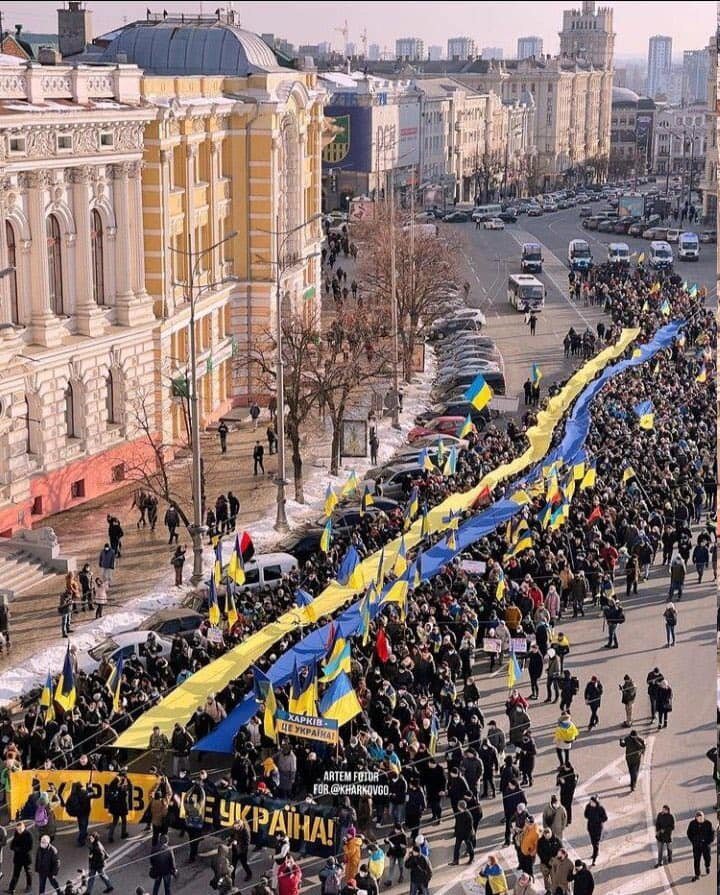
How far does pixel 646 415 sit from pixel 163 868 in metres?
24.9

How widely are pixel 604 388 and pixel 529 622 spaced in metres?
20.8

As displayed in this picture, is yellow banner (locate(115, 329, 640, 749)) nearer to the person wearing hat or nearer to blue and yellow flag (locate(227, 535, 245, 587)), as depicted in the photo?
blue and yellow flag (locate(227, 535, 245, 587))

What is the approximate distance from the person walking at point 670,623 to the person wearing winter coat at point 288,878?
1219cm

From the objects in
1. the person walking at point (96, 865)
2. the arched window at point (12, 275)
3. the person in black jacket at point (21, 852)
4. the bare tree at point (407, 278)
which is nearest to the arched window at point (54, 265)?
the arched window at point (12, 275)

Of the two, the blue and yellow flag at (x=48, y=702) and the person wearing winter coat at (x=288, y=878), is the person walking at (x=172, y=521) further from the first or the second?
the person wearing winter coat at (x=288, y=878)

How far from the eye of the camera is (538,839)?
21875mm

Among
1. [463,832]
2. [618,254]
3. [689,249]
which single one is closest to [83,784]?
[463,832]

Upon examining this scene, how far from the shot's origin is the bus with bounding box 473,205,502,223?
398ft

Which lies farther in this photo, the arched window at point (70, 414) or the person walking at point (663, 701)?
the arched window at point (70, 414)

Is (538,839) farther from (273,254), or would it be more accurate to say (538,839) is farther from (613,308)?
(613,308)

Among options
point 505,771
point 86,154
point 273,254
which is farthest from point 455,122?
point 505,771

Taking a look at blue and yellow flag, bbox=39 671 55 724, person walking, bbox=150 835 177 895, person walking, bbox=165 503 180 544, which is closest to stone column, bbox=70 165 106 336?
person walking, bbox=165 503 180 544

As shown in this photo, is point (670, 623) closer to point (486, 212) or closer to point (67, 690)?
point (67, 690)

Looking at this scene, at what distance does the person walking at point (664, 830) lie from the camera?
22719 millimetres
